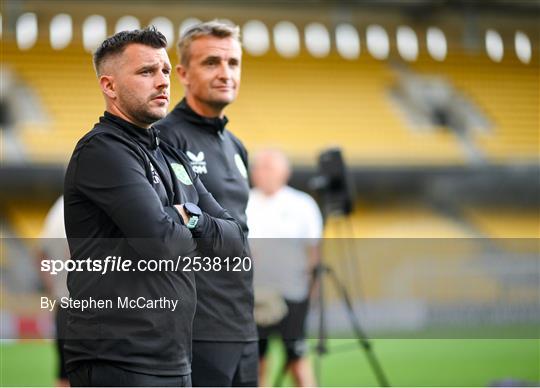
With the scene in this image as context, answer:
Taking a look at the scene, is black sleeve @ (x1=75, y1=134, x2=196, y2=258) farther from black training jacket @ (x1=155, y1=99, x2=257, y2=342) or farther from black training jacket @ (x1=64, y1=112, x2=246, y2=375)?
black training jacket @ (x1=155, y1=99, x2=257, y2=342)

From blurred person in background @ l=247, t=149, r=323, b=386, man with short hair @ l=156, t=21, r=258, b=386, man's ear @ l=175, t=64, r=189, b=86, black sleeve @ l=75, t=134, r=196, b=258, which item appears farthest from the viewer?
blurred person in background @ l=247, t=149, r=323, b=386

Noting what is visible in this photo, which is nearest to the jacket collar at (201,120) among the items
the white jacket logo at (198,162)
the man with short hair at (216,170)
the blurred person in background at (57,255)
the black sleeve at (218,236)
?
the man with short hair at (216,170)

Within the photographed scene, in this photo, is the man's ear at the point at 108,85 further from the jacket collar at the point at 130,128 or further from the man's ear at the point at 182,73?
the man's ear at the point at 182,73

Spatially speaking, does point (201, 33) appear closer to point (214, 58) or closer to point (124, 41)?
point (214, 58)

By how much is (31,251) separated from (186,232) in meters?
11.9

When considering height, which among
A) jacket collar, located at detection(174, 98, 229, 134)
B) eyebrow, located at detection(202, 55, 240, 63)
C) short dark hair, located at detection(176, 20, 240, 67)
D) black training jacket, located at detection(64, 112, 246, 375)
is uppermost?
short dark hair, located at detection(176, 20, 240, 67)

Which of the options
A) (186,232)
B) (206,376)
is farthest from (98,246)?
(206,376)

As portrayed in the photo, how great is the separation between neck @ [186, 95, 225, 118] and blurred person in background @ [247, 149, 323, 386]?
2674 millimetres

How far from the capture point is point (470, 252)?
47.0 feet

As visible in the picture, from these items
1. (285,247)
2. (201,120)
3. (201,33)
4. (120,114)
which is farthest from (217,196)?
(285,247)

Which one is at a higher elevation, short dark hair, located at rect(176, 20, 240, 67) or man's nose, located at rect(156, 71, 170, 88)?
short dark hair, located at rect(176, 20, 240, 67)

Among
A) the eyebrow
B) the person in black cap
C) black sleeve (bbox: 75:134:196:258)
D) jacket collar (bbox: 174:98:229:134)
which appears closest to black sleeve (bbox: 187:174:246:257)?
the person in black cap

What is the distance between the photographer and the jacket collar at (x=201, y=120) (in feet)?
11.2

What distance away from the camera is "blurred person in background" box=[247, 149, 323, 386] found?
596 centimetres
